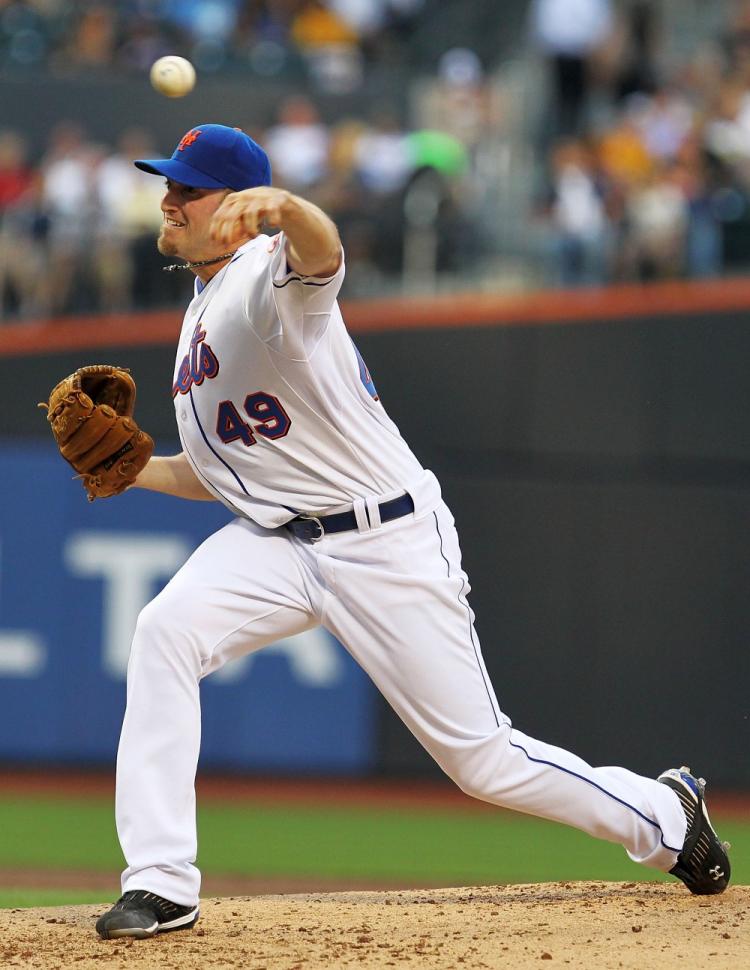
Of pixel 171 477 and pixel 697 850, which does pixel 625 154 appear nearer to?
pixel 171 477

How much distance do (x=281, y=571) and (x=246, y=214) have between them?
109 cm

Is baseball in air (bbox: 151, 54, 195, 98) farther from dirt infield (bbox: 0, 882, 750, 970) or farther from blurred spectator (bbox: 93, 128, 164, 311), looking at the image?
blurred spectator (bbox: 93, 128, 164, 311)

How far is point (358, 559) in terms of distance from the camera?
3871 mm

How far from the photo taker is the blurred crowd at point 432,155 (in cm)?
884

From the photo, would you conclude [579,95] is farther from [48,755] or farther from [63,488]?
[48,755]

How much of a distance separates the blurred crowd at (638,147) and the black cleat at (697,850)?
4845 millimetres

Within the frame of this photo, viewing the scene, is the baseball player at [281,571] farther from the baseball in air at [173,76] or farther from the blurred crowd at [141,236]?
the blurred crowd at [141,236]

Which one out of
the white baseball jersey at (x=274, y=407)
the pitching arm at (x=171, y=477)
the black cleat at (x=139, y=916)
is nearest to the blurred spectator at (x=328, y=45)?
the pitching arm at (x=171, y=477)

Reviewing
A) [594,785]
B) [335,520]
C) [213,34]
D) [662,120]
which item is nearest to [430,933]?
[594,785]

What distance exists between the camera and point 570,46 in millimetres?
10492

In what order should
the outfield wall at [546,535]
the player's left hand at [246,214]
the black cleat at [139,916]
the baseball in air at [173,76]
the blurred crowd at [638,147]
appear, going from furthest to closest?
the blurred crowd at [638,147], the outfield wall at [546,535], the baseball in air at [173,76], the black cleat at [139,916], the player's left hand at [246,214]

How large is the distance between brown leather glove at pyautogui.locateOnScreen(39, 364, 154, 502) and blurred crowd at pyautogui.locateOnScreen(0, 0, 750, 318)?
4.78m

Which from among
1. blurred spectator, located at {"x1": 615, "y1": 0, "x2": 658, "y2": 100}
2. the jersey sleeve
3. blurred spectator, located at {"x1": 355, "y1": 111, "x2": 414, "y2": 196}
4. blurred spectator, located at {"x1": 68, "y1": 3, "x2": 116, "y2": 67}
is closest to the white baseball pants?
the jersey sleeve

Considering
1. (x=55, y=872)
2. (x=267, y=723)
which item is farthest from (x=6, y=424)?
(x=55, y=872)
